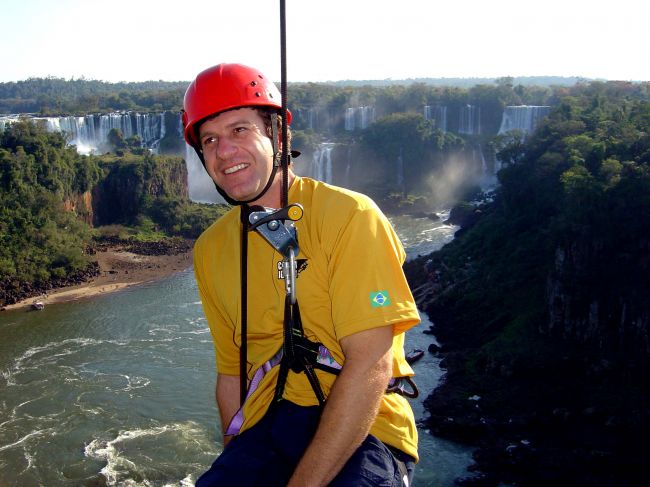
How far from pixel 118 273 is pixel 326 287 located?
29.7 m

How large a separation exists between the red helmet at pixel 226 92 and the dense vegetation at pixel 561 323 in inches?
486

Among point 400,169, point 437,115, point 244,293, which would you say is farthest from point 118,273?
point 437,115

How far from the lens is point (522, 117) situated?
5188 cm

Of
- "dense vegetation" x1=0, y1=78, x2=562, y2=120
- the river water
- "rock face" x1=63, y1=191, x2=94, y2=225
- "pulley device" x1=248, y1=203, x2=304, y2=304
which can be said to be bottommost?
the river water

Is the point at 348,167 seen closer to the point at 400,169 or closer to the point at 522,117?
the point at 400,169

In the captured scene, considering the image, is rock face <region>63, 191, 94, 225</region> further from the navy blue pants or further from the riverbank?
the navy blue pants

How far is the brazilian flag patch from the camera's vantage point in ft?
5.89

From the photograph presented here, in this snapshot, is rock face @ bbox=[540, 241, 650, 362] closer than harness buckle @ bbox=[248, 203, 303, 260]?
No

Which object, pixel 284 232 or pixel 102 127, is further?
pixel 102 127

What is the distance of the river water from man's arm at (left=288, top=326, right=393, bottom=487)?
1176 centimetres

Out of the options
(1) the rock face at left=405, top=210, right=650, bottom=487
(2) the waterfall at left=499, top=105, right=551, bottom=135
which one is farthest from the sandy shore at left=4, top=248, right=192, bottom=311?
(2) the waterfall at left=499, top=105, right=551, bottom=135

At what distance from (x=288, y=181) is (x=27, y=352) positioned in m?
20.3

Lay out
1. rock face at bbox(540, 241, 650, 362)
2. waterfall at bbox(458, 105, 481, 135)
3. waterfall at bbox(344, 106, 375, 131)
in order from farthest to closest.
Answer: waterfall at bbox(344, 106, 375, 131) → waterfall at bbox(458, 105, 481, 135) → rock face at bbox(540, 241, 650, 362)

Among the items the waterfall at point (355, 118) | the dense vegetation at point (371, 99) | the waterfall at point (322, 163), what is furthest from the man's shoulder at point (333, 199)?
the waterfall at point (355, 118)
